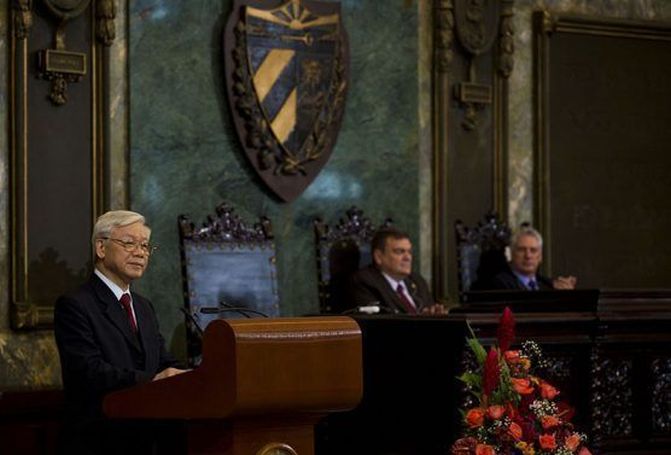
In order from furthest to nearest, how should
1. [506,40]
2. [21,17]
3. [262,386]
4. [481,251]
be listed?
[506,40]
[481,251]
[21,17]
[262,386]

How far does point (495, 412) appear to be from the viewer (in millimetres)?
4227

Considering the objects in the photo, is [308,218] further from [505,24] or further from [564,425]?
[564,425]

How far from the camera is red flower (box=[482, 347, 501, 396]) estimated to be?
421cm

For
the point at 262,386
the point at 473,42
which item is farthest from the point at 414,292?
the point at 262,386

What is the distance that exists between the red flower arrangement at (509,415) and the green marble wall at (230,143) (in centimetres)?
385

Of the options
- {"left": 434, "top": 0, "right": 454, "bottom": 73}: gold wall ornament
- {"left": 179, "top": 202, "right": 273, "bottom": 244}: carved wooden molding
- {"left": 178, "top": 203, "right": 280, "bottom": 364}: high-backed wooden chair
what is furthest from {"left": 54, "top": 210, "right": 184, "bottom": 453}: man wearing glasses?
{"left": 434, "top": 0, "right": 454, "bottom": 73}: gold wall ornament

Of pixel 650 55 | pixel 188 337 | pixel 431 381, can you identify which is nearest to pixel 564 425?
pixel 431 381

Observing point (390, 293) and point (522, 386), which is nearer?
point (522, 386)

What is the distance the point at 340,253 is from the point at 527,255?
1.22 metres

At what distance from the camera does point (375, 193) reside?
890 cm

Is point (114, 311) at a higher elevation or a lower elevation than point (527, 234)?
lower

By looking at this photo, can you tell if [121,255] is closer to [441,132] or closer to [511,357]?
[511,357]

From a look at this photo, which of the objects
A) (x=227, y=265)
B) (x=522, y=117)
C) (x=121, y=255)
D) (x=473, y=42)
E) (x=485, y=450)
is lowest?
(x=485, y=450)

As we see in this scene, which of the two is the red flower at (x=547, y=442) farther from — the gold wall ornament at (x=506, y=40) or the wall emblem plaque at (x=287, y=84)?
the gold wall ornament at (x=506, y=40)
